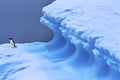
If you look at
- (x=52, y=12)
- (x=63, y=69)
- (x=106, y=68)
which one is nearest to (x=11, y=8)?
(x=52, y=12)

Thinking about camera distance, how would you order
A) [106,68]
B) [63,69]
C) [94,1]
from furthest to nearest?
1. [94,1]
2. [63,69]
3. [106,68]

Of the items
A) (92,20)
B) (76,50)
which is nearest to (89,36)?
(92,20)

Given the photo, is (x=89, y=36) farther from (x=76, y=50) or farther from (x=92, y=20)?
(x=76, y=50)

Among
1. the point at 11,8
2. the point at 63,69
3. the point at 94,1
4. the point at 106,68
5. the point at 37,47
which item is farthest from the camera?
the point at 11,8

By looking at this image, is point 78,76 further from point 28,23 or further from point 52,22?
point 28,23

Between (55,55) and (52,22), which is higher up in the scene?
(52,22)
